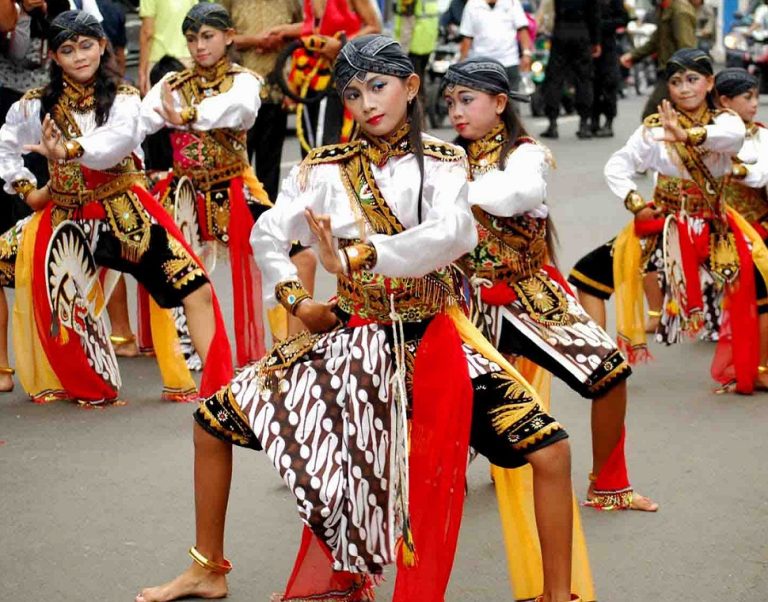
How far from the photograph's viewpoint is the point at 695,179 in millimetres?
6742

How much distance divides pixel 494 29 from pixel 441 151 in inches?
412

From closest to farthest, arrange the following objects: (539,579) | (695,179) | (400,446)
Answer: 1. (400,446)
2. (539,579)
3. (695,179)

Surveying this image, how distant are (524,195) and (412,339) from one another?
0.91 m

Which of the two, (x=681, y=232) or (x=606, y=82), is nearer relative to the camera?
(x=681, y=232)

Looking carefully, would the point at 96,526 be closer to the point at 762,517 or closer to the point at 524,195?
the point at 524,195

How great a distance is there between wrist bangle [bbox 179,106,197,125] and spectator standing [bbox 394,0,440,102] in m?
6.53

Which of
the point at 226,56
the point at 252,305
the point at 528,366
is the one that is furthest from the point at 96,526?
the point at 226,56

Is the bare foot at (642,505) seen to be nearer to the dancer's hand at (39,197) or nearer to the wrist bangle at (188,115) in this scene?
the wrist bangle at (188,115)

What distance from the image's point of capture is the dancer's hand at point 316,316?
4.09m

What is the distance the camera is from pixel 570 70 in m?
16.5

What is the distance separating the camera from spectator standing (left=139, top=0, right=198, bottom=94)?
10336 millimetres

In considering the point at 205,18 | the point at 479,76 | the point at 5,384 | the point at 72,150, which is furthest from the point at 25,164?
the point at 479,76

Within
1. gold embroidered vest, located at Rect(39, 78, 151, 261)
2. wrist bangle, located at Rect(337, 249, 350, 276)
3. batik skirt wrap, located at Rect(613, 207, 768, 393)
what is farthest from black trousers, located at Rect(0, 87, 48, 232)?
wrist bangle, located at Rect(337, 249, 350, 276)

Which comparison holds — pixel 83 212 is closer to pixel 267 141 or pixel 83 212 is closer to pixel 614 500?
pixel 614 500
